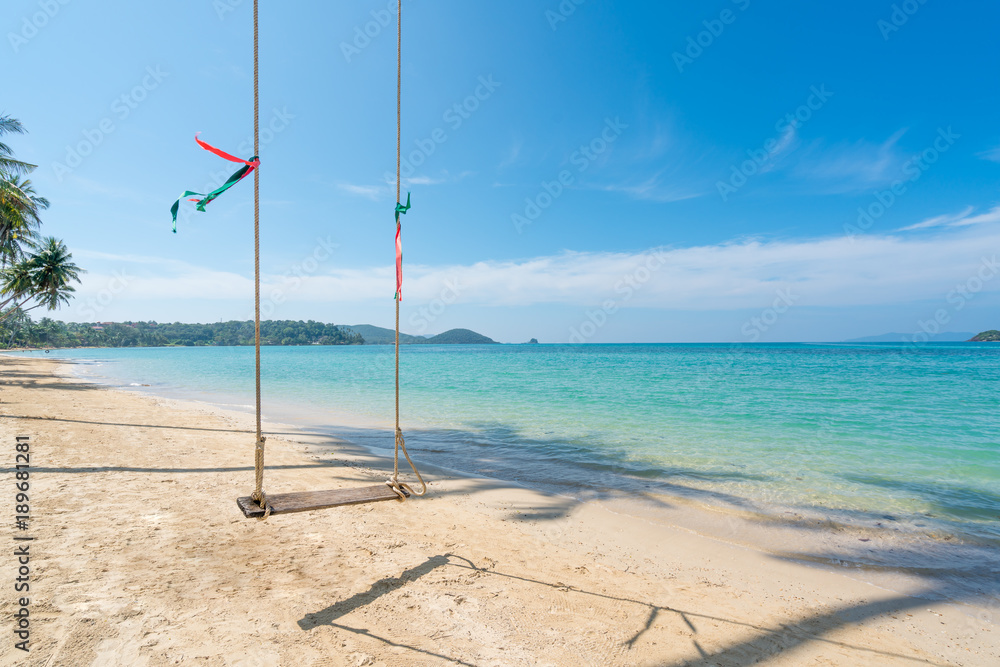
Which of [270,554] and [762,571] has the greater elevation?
[270,554]

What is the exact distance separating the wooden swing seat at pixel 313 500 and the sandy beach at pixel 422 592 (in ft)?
1.98

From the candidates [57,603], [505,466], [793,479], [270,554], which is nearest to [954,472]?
[793,479]

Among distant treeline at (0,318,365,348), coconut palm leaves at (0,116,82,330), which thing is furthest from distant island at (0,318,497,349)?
coconut palm leaves at (0,116,82,330)

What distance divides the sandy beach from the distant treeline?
129874mm

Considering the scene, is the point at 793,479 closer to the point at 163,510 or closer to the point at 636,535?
the point at 636,535

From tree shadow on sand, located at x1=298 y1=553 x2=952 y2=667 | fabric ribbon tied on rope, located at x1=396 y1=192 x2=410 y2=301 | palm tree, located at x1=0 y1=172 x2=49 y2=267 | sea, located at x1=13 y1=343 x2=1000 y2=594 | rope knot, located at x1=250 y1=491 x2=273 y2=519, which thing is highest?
palm tree, located at x1=0 y1=172 x2=49 y2=267

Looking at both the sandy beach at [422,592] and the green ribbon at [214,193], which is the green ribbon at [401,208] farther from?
the sandy beach at [422,592]

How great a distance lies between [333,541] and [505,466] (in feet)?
15.5

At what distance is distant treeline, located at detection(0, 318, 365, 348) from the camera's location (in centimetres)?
12176

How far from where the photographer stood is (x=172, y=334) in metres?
153

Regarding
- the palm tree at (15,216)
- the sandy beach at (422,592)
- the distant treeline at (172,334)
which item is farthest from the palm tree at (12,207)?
the distant treeline at (172,334)

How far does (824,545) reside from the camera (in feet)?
18.4

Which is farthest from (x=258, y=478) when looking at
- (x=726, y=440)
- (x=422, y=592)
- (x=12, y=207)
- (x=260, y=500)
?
(x=12, y=207)

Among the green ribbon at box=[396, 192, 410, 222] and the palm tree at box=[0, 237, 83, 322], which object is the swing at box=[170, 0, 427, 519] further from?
the palm tree at box=[0, 237, 83, 322]
